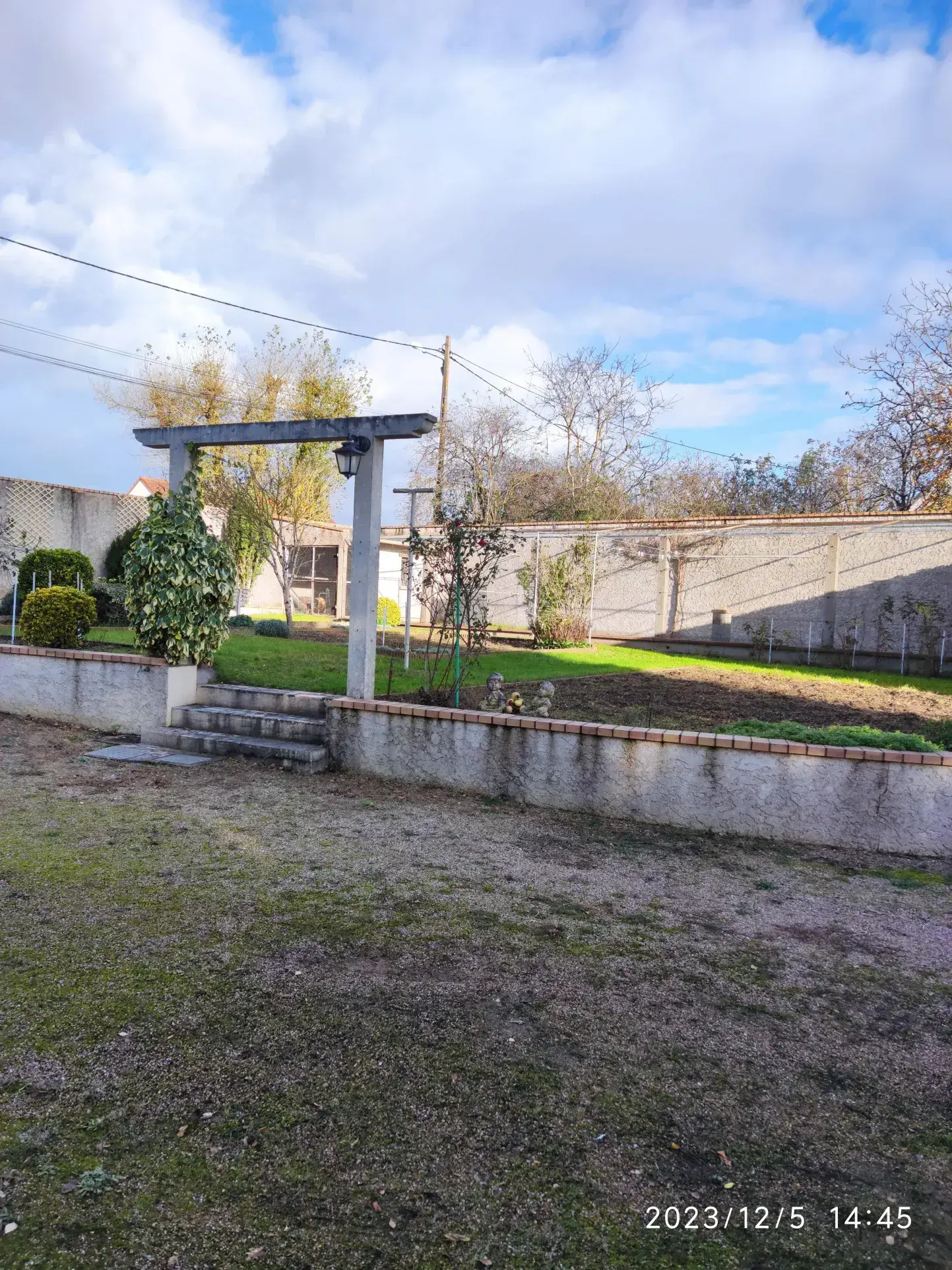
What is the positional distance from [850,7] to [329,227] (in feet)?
26.7

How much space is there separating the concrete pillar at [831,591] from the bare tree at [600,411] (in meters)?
10.2

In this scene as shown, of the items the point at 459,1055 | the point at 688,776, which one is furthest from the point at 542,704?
the point at 459,1055

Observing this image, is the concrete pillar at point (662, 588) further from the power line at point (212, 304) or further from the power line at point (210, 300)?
the power line at point (210, 300)

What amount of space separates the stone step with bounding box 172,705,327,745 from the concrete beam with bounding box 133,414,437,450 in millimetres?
2280

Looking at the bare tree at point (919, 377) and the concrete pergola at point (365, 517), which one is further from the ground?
the bare tree at point (919, 377)

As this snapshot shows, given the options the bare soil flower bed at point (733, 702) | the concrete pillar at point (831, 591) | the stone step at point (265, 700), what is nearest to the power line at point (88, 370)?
the stone step at point (265, 700)

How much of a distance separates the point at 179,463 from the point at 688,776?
17.4 feet

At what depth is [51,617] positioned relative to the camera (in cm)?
758

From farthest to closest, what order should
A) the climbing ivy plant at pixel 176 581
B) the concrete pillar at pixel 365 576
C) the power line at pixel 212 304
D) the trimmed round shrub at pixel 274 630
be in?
the trimmed round shrub at pixel 274 630 → the power line at pixel 212 304 → the climbing ivy plant at pixel 176 581 → the concrete pillar at pixel 365 576

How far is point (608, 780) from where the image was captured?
16.6ft

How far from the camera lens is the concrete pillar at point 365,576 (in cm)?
618

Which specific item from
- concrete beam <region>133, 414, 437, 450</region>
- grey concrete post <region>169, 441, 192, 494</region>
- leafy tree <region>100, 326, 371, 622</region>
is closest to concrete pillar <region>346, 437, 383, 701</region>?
concrete beam <region>133, 414, 437, 450</region>

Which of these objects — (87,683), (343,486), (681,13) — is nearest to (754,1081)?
(87,683)
